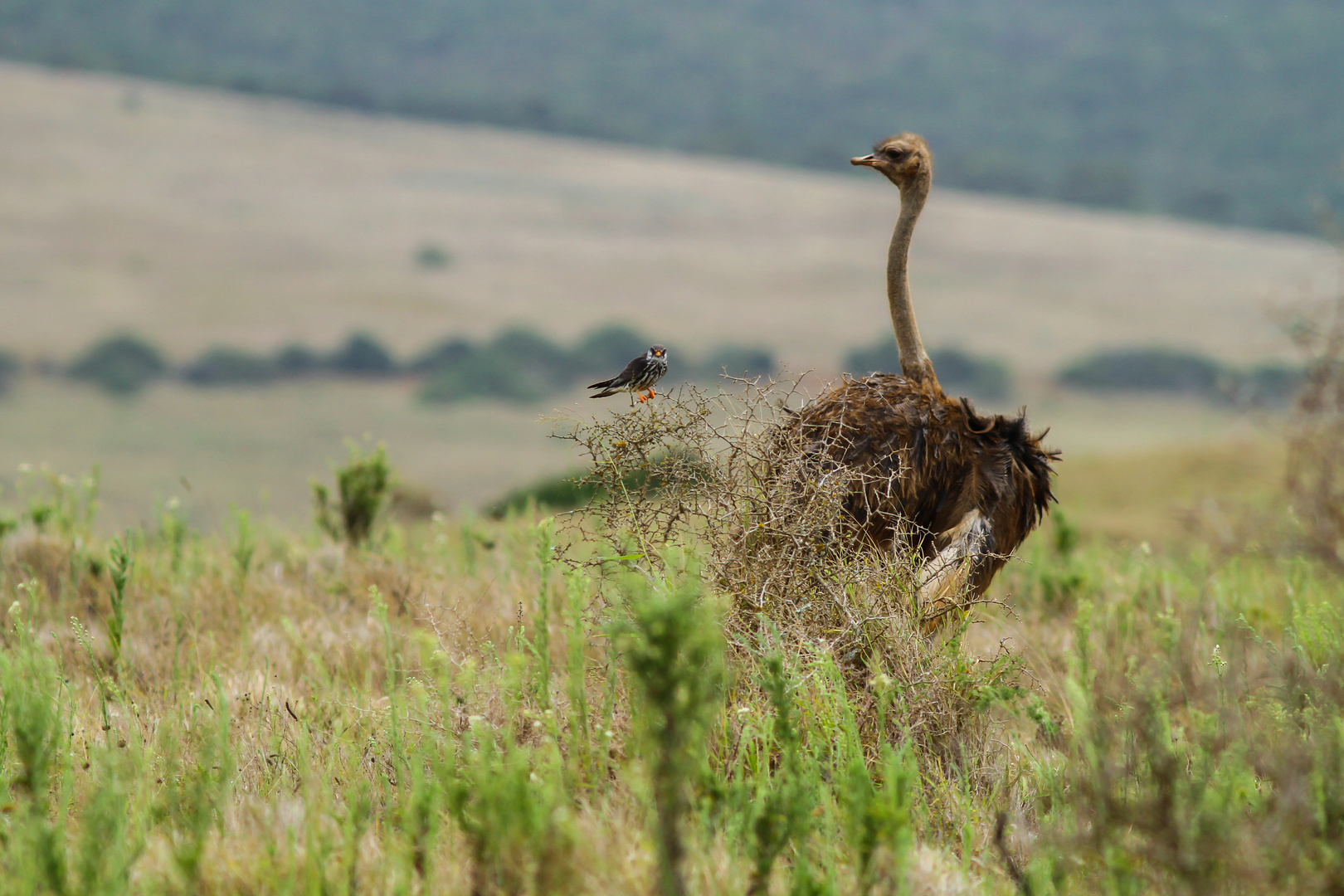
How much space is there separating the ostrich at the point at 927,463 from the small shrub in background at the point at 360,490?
3.22 metres

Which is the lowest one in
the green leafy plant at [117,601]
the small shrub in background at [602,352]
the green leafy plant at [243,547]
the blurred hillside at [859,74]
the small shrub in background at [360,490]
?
the green leafy plant at [117,601]

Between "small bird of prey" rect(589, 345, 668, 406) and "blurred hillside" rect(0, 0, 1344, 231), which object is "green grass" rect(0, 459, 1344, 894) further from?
"blurred hillside" rect(0, 0, 1344, 231)

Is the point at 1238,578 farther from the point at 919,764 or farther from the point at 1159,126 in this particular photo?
the point at 1159,126

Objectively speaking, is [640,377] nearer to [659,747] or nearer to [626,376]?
[626,376]

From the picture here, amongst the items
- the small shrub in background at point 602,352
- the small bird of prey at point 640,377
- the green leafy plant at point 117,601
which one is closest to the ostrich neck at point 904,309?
the small bird of prey at point 640,377

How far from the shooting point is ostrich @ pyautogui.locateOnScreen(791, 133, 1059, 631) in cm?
373

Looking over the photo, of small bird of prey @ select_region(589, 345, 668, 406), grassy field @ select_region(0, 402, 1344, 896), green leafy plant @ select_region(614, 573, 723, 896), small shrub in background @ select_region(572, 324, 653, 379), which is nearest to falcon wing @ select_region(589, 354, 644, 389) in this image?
small bird of prey @ select_region(589, 345, 668, 406)

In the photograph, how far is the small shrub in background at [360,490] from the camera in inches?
252

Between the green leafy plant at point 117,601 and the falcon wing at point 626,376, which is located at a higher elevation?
the falcon wing at point 626,376

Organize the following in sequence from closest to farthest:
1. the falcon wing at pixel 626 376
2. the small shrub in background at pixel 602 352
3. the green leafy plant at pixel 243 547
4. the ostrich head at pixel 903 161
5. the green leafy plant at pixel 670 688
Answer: the green leafy plant at pixel 670 688 < the falcon wing at pixel 626 376 < the ostrich head at pixel 903 161 < the green leafy plant at pixel 243 547 < the small shrub in background at pixel 602 352

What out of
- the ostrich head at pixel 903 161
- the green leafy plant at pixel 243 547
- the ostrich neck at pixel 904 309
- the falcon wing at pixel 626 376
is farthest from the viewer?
the green leafy plant at pixel 243 547

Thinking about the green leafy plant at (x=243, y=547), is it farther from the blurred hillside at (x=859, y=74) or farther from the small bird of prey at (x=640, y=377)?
the blurred hillside at (x=859, y=74)

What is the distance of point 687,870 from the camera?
2.43m

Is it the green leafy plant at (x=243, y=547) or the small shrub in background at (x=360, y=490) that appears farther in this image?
the small shrub in background at (x=360, y=490)
